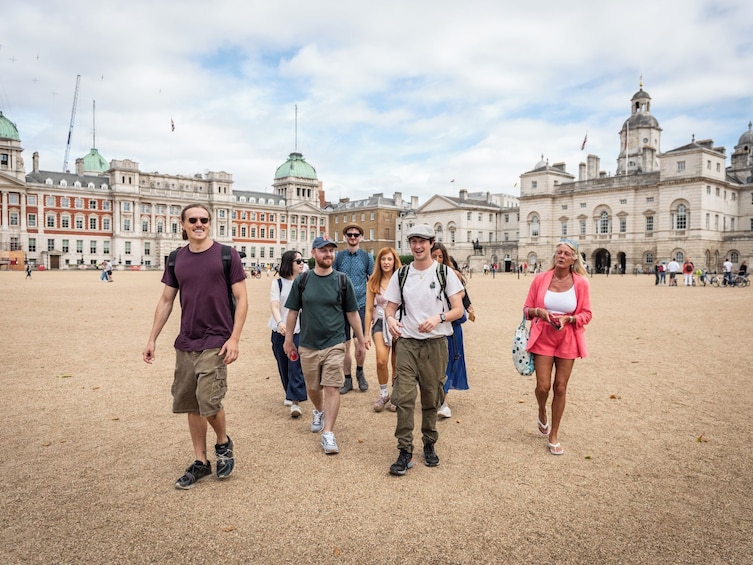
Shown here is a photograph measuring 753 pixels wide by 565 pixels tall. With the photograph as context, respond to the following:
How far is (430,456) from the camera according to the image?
196 inches

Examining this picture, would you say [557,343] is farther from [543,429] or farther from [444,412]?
[444,412]

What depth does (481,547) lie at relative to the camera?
3.58 m

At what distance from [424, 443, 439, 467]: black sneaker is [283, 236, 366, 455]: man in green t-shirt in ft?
2.83

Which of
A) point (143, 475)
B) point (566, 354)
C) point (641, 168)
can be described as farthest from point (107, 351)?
point (641, 168)

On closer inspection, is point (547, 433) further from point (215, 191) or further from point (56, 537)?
point (215, 191)

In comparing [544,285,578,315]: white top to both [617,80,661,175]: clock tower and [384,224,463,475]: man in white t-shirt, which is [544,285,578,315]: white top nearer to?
[384,224,463,475]: man in white t-shirt

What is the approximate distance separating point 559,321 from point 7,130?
9271 centimetres

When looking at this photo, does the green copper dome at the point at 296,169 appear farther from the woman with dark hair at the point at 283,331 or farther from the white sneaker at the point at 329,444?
the white sneaker at the point at 329,444

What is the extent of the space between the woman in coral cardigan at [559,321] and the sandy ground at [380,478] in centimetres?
67

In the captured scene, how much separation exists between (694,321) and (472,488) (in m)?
13.2

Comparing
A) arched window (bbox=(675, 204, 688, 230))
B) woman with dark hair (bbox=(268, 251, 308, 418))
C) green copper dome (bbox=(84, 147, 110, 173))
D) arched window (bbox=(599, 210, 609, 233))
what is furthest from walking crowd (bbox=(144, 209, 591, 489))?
green copper dome (bbox=(84, 147, 110, 173))

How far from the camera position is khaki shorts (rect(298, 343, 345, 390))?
209 inches

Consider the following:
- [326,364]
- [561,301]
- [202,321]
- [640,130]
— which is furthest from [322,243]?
[640,130]

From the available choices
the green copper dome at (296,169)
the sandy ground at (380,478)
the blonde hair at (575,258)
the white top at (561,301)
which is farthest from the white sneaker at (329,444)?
the green copper dome at (296,169)
